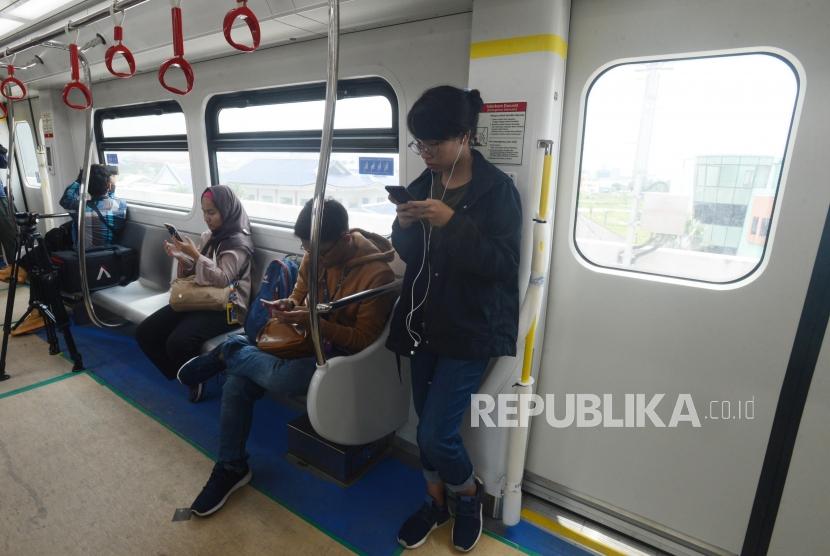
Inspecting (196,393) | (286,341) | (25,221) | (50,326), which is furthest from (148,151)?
(286,341)

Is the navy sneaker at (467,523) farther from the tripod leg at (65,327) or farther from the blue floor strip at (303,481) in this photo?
the tripod leg at (65,327)

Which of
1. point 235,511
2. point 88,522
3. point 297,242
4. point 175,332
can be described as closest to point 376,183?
point 297,242

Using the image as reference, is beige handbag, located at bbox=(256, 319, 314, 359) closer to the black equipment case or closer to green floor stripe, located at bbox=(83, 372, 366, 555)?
green floor stripe, located at bbox=(83, 372, 366, 555)

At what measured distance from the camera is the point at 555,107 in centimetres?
177

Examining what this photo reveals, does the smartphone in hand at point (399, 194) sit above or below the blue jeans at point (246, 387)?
above

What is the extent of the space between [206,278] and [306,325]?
3.94 ft

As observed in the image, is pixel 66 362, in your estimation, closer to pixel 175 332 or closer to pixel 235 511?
pixel 175 332

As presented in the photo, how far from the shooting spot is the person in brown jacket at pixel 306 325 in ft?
6.70

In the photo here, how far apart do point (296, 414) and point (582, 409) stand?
71.7 inches

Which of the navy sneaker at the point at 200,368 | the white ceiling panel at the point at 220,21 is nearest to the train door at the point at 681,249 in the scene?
the white ceiling panel at the point at 220,21

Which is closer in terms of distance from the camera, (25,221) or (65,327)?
(25,221)

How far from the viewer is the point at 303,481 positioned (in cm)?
233

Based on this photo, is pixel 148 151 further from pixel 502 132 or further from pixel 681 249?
pixel 681 249

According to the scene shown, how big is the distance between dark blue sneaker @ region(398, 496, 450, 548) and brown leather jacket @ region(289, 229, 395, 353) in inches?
30.9
